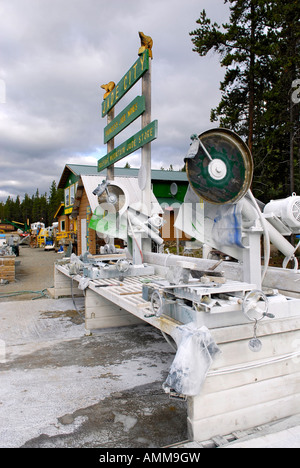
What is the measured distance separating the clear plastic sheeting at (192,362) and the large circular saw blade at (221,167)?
1.53 m

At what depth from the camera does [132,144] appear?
720 centimetres

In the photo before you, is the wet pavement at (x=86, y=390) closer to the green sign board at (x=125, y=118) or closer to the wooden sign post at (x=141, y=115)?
the wooden sign post at (x=141, y=115)

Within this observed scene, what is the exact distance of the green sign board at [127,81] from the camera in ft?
21.9

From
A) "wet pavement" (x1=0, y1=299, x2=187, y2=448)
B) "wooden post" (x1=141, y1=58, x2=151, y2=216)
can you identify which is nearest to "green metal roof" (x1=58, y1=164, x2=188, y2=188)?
"wooden post" (x1=141, y1=58, x2=151, y2=216)

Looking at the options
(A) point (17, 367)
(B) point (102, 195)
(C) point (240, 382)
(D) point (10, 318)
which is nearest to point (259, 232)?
(C) point (240, 382)

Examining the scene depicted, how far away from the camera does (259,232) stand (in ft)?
11.0

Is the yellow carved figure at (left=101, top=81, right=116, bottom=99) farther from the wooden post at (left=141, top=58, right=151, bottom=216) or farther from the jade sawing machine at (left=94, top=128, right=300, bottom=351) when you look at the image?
the jade sawing machine at (left=94, top=128, right=300, bottom=351)

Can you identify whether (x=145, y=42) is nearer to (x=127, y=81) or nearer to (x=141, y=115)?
(x=127, y=81)

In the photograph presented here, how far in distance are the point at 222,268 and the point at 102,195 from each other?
3217 mm

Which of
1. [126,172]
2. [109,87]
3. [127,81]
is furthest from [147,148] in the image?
[126,172]

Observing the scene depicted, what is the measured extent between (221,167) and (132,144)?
422cm

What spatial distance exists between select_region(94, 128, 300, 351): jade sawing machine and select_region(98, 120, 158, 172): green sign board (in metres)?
2.70

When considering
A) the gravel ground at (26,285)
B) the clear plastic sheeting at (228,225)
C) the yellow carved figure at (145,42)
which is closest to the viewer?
the clear plastic sheeting at (228,225)

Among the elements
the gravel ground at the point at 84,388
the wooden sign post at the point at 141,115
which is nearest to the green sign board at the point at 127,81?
the wooden sign post at the point at 141,115
